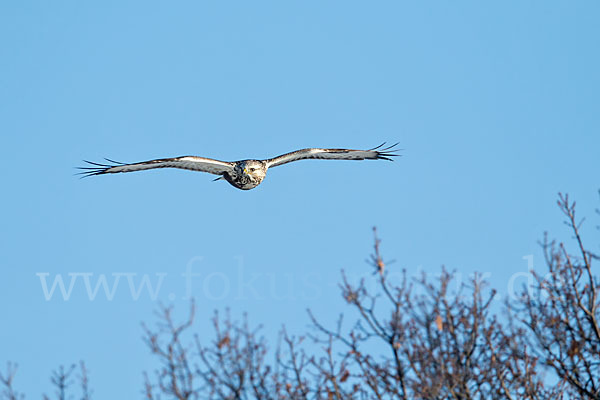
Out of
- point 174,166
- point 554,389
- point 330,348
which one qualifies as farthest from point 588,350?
point 174,166

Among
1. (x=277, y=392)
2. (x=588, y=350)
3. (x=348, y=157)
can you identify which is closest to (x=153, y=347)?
(x=277, y=392)

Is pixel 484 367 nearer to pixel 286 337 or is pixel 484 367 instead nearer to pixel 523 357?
pixel 523 357

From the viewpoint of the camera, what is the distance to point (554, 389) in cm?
1315

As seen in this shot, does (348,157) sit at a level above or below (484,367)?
above

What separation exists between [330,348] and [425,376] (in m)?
1.59

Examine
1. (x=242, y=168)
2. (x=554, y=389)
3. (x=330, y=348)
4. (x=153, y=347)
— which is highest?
(x=242, y=168)

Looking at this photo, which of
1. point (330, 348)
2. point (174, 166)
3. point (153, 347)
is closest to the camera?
point (330, 348)

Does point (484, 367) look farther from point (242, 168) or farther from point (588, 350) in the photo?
point (242, 168)

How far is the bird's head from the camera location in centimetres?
1509

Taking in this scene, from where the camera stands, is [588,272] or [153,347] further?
[153,347]

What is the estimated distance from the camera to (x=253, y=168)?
49.6 feet

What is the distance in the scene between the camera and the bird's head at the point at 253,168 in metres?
15.1

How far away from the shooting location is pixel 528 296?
1425 centimetres

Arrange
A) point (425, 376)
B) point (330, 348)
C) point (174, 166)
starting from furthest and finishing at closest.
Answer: point (174, 166), point (330, 348), point (425, 376)
